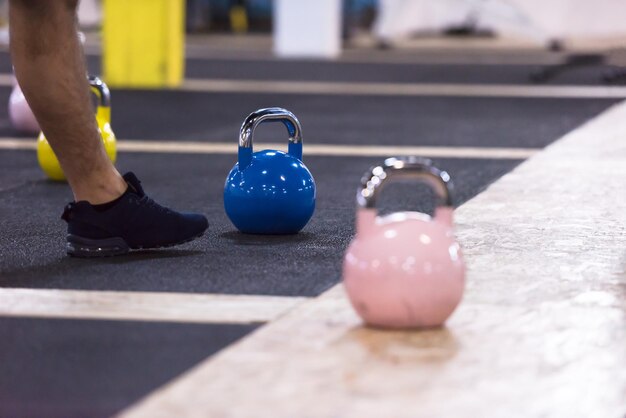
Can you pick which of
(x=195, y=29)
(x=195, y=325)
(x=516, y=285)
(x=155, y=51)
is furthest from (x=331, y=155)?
(x=195, y=29)

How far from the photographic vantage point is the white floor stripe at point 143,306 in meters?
2.53

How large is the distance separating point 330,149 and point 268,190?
89.8 inches

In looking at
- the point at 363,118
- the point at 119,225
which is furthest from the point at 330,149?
the point at 119,225

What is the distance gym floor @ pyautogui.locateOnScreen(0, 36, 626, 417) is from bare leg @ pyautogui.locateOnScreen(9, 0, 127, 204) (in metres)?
0.21

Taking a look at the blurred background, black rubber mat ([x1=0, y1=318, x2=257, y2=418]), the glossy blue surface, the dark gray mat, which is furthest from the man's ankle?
the blurred background

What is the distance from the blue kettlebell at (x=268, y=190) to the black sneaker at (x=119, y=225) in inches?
14.3

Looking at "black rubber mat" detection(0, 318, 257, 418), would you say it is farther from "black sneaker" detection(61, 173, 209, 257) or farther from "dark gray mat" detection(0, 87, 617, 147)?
"dark gray mat" detection(0, 87, 617, 147)

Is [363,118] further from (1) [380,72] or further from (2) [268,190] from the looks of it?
(1) [380,72]

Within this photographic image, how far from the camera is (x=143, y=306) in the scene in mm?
2617

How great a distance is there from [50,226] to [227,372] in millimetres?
1638

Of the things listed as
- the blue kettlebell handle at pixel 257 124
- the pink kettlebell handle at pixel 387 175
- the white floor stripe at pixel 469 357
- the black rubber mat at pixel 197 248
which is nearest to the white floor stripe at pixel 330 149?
the black rubber mat at pixel 197 248

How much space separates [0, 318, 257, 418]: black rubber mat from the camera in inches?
78.2

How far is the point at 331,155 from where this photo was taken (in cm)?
553

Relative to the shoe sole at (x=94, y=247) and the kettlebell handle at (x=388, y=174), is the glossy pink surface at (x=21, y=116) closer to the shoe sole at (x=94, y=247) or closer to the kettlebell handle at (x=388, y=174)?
the shoe sole at (x=94, y=247)
